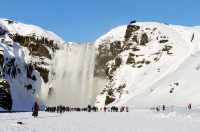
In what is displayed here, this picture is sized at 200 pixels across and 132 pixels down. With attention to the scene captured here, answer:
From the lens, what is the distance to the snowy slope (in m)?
140

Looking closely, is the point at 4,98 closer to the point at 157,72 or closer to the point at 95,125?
the point at 157,72

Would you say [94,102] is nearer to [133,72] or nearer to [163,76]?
[133,72]

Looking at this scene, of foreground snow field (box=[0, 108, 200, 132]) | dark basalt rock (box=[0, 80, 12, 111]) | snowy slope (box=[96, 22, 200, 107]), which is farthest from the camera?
dark basalt rock (box=[0, 80, 12, 111])

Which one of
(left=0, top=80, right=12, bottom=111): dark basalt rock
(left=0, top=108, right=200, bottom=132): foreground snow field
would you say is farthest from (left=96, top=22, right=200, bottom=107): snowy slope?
(left=0, top=108, right=200, bottom=132): foreground snow field

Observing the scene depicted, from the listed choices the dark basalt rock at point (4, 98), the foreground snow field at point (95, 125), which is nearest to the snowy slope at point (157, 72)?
the dark basalt rock at point (4, 98)

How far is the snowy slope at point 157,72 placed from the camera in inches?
5497

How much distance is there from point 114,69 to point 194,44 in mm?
36997

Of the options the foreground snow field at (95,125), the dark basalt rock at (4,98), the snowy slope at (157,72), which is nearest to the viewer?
the foreground snow field at (95,125)

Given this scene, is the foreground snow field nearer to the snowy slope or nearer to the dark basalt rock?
the snowy slope

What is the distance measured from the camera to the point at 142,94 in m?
150

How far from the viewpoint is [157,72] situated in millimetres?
167875

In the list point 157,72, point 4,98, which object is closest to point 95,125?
point 4,98

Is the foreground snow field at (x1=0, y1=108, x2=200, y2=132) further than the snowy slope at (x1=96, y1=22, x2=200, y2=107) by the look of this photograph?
No

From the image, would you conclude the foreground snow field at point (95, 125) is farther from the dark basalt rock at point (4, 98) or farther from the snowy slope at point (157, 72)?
the dark basalt rock at point (4, 98)
